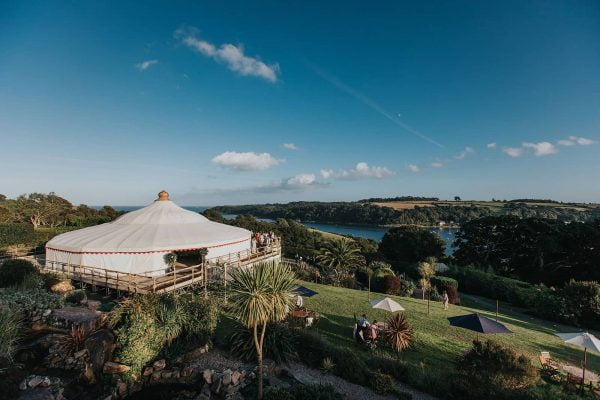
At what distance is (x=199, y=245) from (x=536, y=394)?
15.6 meters

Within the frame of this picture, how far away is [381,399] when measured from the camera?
7.54 metres

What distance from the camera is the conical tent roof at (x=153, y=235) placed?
16516mm

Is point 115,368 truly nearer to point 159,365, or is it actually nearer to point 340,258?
point 159,365

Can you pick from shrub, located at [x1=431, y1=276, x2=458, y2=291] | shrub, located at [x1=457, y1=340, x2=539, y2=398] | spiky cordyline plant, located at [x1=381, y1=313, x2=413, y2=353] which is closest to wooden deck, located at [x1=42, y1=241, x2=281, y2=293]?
spiky cordyline plant, located at [x1=381, y1=313, x2=413, y2=353]

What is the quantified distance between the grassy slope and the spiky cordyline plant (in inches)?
13.4

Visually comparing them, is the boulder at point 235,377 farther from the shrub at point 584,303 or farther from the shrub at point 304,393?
the shrub at point 584,303

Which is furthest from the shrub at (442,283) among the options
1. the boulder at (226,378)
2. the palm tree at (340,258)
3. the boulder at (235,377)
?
the boulder at (226,378)

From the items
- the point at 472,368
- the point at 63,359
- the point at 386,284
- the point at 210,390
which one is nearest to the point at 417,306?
the point at 386,284

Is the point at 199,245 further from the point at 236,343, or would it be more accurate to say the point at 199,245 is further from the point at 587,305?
the point at 587,305

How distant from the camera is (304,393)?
7.15 meters

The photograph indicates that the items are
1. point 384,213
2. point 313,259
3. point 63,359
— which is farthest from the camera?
point 384,213

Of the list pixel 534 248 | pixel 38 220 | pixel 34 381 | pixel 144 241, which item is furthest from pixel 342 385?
pixel 38 220

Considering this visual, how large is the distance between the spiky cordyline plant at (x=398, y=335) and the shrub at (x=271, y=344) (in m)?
3.19

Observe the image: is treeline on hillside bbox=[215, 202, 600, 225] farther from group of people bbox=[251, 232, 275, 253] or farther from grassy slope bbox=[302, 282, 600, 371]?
grassy slope bbox=[302, 282, 600, 371]
